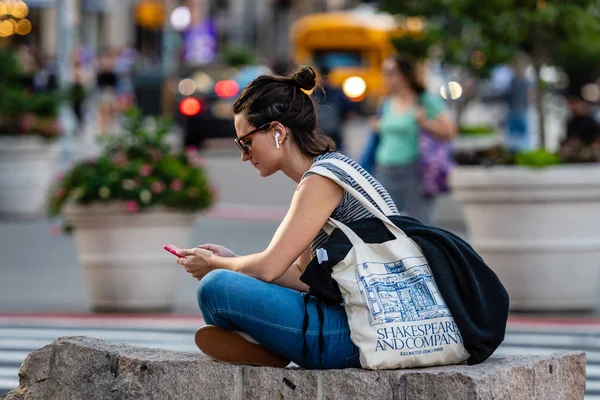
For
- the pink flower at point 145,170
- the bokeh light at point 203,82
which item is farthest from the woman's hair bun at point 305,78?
the bokeh light at point 203,82

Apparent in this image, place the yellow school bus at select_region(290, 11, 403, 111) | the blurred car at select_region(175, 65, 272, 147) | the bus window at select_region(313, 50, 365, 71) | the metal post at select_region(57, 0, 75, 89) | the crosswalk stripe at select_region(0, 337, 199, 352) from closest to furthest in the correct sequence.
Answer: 1. the crosswalk stripe at select_region(0, 337, 199, 352)
2. the metal post at select_region(57, 0, 75, 89)
3. the blurred car at select_region(175, 65, 272, 147)
4. the yellow school bus at select_region(290, 11, 403, 111)
5. the bus window at select_region(313, 50, 365, 71)

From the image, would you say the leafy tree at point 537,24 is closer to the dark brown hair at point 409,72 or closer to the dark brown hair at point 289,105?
the dark brown hair at point 409,72

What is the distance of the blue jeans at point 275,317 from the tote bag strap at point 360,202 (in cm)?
28

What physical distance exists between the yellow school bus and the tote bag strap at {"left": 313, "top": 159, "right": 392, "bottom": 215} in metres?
36.2

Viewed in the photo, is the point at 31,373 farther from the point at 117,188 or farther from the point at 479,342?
the point at 117,188

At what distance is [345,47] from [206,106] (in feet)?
51.4

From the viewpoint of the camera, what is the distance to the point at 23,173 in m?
17.4

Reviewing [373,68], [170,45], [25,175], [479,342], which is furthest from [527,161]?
[170,45]

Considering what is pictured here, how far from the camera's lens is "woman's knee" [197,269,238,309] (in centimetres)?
448

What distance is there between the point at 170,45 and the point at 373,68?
7.02 metres

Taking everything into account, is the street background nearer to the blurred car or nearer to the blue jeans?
the blurred car

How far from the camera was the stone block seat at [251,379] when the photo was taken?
14.2 feet

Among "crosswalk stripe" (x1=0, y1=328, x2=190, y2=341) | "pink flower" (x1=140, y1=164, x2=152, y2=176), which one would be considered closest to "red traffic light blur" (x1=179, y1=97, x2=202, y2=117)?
"pink flower" (x1=140, y1=164, x2=152, y2=176)

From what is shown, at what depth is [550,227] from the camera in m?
9.15
